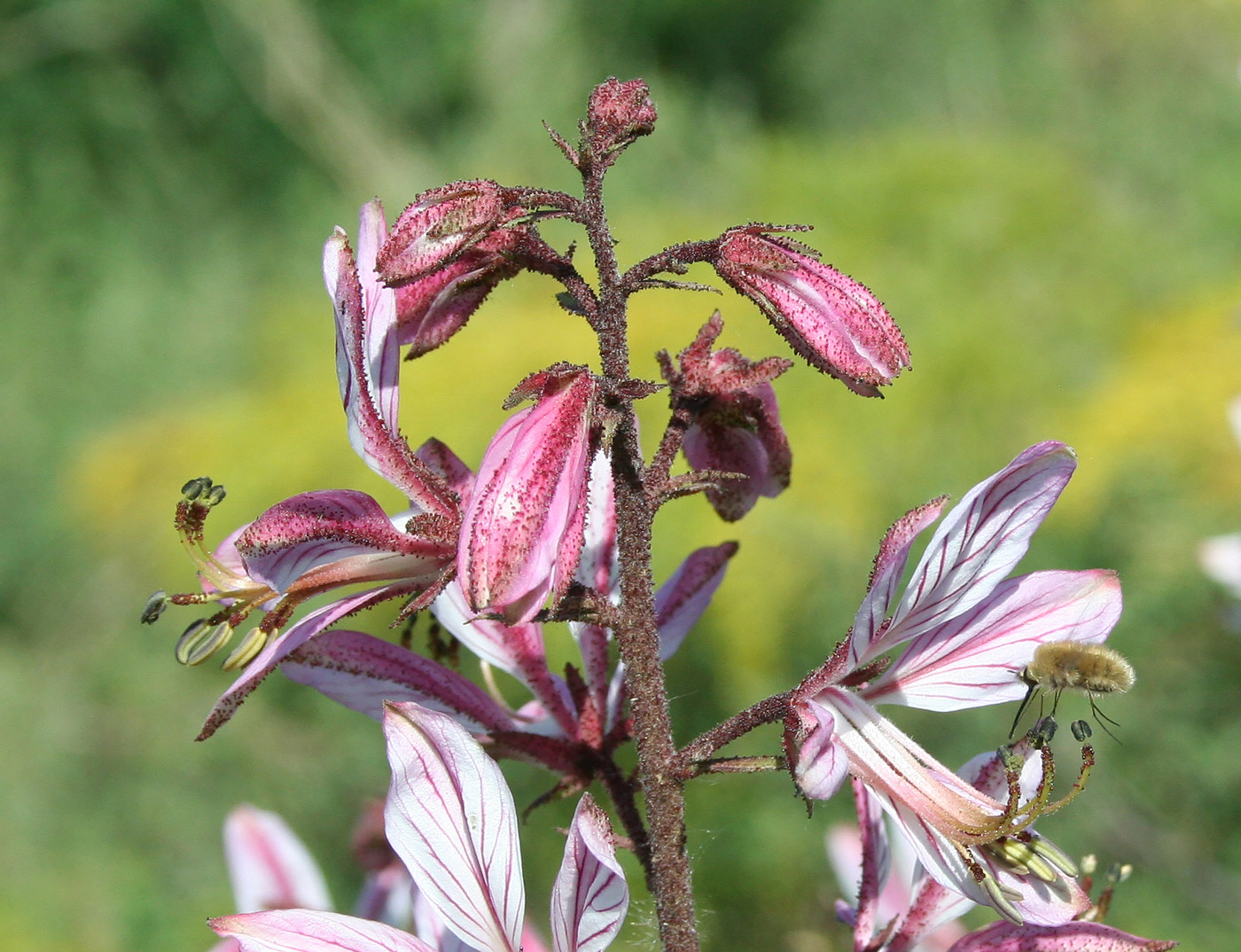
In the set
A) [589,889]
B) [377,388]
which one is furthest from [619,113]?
[589,889]

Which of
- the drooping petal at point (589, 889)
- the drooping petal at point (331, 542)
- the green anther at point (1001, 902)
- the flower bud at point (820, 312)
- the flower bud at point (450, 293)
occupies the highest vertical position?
the flower bud at point (450, 293)

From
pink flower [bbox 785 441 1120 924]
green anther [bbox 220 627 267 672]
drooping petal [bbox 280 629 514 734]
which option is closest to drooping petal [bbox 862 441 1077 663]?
pink flower [bbox 785 441 1120 924]

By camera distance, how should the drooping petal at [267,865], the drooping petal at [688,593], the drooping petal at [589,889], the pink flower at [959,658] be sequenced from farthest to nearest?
the drooping petal at [267,865], the drooping petal at [688,593], the pink flower at [959,658], the drooping petal at [589,889]

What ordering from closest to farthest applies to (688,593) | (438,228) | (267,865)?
(438,228) → (688,593) → (267,865)

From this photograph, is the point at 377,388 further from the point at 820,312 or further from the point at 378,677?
the point at 820,312

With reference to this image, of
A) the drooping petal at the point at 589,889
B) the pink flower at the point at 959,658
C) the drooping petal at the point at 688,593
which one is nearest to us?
the drooping petal at the point at 589,889

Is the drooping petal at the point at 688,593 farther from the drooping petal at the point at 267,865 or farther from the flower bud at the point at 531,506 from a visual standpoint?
the drooping petal at the point at 267,865

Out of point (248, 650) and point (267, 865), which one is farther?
point (267, 865)

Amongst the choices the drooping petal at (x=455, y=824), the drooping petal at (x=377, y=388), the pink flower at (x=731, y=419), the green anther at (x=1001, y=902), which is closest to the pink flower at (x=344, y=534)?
the drooping petal at (x=377, y=388)
